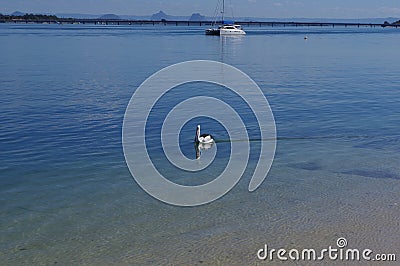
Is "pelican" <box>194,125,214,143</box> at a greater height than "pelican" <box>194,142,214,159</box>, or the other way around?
"pelican" <box>194,125,214,143</box>

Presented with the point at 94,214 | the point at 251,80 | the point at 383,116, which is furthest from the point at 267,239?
the point at 251,80

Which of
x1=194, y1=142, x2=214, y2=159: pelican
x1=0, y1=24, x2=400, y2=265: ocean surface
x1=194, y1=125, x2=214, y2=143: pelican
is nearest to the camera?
x1=0, y1=24, x2=400, y2=265: ocean surface

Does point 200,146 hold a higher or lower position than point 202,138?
lower

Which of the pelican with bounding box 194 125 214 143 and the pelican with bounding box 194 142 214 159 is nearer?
the pelican with bounding box 194 142 214 159

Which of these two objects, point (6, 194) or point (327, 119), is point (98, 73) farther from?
point (6, 194)

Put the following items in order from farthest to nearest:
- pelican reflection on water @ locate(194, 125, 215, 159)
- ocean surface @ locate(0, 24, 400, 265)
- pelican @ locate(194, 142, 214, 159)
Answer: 1. pelican reflection on water @ locate(194, 125, 215, 159)
2. pelican @ locate(194, 142, 214, 159)
3. ocean surface @ locate(0, 24, 400, 265)

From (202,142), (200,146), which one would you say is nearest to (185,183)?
(200,146)

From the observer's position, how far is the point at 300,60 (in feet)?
185

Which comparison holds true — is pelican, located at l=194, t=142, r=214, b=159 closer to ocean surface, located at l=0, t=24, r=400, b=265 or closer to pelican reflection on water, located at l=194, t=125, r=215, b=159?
pelican reflection on water, located at l=194, t=125, r=215, b=159

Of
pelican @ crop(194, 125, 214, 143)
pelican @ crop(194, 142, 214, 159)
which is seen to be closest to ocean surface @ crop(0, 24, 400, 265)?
pelican @ crop(194, 142, 214, 159)

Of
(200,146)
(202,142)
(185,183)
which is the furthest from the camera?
(202,142)

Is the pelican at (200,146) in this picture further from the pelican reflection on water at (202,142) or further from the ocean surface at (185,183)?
the ocean surface at (185,183)

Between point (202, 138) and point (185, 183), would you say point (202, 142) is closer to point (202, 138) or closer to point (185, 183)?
point (202, 138)

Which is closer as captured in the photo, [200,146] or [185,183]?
[185,183]
